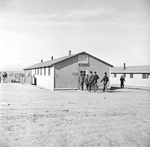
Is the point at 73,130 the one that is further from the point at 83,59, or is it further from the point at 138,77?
the point at 138,77

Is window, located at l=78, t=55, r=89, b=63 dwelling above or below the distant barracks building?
above

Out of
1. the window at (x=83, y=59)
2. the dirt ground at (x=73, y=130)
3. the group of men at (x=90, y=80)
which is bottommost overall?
the dirt ground at (x=73, y=130)

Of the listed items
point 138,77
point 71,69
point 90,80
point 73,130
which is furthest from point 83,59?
point 73,130

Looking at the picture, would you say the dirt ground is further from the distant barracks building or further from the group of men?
the distant barracks building

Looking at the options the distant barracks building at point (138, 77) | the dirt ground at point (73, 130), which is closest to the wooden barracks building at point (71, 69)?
the distant barracks building at point (138, 77)

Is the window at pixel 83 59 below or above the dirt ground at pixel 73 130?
above

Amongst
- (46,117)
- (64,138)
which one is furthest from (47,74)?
(64,138)

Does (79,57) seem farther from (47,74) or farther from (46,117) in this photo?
(46,117)

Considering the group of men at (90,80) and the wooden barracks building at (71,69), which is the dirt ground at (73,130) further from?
the wooden barracks building at (71,69)

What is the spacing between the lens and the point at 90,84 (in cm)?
1828

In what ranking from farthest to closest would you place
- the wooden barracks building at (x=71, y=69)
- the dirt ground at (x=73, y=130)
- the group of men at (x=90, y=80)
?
the wooden barracks building at (x=71, y=69), the group of men at (x=90, y=80), the dirt ground at (x=73, y=130)

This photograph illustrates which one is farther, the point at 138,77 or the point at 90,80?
the point at 138,77

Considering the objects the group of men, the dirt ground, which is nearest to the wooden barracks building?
the group of men

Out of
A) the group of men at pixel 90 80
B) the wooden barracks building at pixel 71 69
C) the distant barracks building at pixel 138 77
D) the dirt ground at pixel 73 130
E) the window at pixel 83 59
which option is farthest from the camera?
the distant barracks building at pixel 138 77
